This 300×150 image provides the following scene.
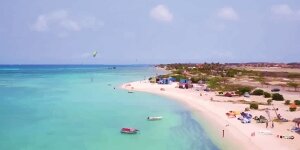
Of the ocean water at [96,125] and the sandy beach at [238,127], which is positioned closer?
the sandy beach at [238,127]

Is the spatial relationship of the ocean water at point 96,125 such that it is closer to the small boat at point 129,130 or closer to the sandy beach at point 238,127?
the small boat at point 129,130

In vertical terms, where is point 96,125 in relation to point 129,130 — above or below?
below

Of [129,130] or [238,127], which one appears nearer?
[129,130]

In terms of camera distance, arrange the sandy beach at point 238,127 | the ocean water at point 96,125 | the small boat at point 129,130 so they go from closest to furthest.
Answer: the sandy beach at point 238,127 → the ocean water at point 96,125 → the small boat at point 129,130

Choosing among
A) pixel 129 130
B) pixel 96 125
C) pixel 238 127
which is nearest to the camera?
pixel 129 130

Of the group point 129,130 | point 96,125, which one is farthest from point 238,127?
point 96,125

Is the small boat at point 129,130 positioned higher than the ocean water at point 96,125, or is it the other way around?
the small boat at point 129,130

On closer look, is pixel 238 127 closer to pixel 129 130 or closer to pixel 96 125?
pixel 129 130

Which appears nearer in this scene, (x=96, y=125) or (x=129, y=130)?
(x=129, y=130)

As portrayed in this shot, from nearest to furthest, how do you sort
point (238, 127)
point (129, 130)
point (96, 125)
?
point (129, 130) → point (238, 127) → point (96, 125)

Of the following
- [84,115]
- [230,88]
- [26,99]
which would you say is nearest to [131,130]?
[84,115]

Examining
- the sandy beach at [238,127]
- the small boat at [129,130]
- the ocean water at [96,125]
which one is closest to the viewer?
the sandy beach at [238,127]

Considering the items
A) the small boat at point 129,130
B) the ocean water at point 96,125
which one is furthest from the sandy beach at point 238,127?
the small boat at point 129,130

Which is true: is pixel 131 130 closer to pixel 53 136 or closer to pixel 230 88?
pixel 53 136
